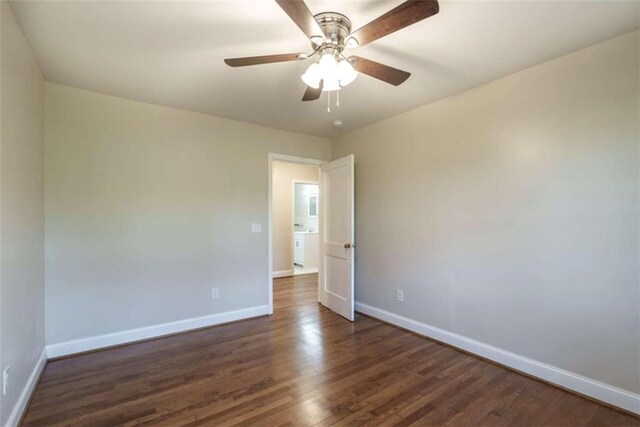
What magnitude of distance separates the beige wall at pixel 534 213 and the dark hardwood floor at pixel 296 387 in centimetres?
38

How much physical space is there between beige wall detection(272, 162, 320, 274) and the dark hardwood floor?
3.07 m

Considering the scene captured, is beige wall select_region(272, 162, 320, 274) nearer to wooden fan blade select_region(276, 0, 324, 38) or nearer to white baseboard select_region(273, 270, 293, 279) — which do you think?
white baseboard select_region(273, 270, 293, 279)

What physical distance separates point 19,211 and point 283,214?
4.54m

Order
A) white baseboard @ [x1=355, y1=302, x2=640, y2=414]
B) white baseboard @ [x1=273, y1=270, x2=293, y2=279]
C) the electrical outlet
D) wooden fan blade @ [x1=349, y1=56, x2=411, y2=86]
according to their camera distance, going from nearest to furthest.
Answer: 1. the electrical outlet
2. wooden fan blade @ [x1=349, y1=56, x2=411, y2=86]
3. white baseboard @ [x1=355, y1=302, x2=640, y2=414]
4. white baseboard @ [x1=273, y1=270, x2=293, y2=279]

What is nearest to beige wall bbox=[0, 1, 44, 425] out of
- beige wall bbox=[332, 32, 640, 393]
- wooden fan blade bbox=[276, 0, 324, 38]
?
wooden fan blade bbox=[276, 0, 324, 38]

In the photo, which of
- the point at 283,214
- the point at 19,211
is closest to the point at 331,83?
the point at 19,211

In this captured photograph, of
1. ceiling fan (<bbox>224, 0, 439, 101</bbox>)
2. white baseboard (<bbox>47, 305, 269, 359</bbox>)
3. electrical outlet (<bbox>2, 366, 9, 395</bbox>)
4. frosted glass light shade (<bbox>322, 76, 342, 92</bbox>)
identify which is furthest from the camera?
white baseboard (<bbox>47, 305, 269, 359</bbox>)

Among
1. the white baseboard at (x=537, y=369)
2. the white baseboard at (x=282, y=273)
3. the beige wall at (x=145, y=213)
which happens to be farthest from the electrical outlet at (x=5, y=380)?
the white baseboard at (x=282, y=273)

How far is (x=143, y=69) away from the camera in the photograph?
241 centimetres

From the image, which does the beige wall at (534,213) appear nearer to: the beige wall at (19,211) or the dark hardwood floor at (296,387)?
the dark hardwood floor at (296,387)

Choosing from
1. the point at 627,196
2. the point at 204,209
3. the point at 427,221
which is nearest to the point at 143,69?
the point at 204,209

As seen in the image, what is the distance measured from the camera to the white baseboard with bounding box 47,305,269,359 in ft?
8.80

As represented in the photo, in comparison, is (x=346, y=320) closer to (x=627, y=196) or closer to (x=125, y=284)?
(x=125, y=284)

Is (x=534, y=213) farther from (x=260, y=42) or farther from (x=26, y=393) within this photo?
(x=26, y=393)
